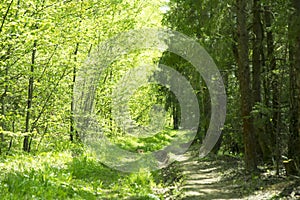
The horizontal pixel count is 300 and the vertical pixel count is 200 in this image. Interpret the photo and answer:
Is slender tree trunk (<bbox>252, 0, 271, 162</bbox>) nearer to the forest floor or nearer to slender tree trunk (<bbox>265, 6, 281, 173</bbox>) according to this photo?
slender tree trunk (<bbox>265, 6, 281, 173</bbox>)

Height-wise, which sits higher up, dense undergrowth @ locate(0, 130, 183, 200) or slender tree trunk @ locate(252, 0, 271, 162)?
slender tree trunk @ locate(252, 0, 271, 162)

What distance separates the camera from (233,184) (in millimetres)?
11062

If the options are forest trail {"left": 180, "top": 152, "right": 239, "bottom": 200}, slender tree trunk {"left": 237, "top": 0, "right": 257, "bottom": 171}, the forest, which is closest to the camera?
forest trail {"left": 180, "top": 152, "right": 239, "bottom": 200}

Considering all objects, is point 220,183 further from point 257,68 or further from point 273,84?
point 257,68

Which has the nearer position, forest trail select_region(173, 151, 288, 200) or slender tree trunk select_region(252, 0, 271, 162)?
forest trail select_region(173, 151, 288, 200)

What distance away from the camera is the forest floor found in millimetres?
9039

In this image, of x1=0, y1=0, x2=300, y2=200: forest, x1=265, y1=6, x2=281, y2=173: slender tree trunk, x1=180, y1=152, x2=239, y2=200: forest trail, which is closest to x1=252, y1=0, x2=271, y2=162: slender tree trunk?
x1=0, y1=0, x2=300, y2=200: forest

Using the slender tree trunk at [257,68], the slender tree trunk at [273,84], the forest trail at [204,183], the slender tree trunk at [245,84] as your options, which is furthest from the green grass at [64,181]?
the slender tree trunk at [273,84]

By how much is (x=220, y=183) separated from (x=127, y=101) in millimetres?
17493

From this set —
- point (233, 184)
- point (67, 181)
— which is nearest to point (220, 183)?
point (233, 184)

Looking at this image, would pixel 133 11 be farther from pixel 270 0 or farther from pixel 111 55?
pixel 270 0

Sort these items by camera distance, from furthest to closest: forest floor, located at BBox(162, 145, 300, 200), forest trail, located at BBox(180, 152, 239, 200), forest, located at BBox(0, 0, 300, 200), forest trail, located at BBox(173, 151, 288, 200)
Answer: forest, located at BBox(0, 0, 300, 200) → forest trail, located at BBox(180, 152, 239, 200) → forest trail, located at BBox(173, 151, 288, 200) → forest floor, located at BBox(162, 145, 300, 200)

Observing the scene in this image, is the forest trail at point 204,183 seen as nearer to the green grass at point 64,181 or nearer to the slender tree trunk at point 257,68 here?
the green grass at point 64,181

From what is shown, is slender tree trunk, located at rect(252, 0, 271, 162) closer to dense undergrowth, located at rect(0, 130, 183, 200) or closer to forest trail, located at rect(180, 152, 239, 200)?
forest trail, located at rect(180, 152, 239, 200)
